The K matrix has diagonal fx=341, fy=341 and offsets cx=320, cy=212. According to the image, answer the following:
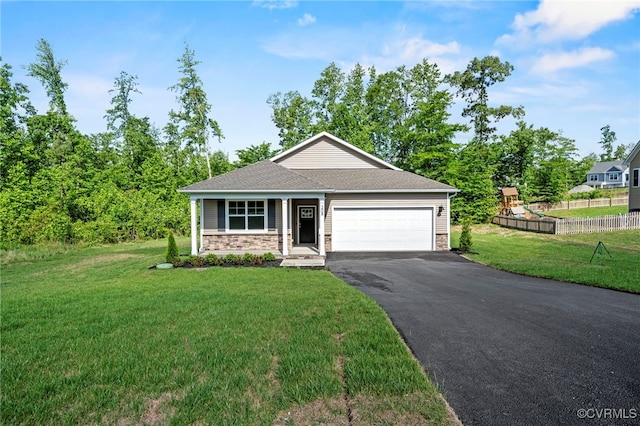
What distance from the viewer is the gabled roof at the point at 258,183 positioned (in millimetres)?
13781

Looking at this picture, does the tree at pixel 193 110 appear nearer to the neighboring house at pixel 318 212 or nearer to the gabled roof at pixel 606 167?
the neighboring house at pixel 318 212

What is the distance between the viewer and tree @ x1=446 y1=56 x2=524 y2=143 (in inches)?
1462

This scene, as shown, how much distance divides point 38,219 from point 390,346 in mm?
20540

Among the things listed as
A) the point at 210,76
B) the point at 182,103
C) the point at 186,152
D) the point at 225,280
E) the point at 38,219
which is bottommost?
the point at 225,280

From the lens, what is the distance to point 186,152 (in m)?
31.8

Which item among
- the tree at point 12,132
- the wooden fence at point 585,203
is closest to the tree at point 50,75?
the tree at point 12,132

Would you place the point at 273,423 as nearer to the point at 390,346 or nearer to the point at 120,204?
the point at 390,346

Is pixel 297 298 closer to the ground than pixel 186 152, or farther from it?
closer to the ground

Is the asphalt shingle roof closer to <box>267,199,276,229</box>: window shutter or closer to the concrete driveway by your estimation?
<box>267,199,276,229</box>: window shutter

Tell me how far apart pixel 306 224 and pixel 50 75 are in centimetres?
2779

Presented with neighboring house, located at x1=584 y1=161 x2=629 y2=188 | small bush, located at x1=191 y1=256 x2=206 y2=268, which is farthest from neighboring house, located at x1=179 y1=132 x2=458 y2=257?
neighboring house, located at x1=584 y1=161 x2=629 y2=188

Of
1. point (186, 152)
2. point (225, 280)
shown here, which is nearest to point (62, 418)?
point (225, 280)

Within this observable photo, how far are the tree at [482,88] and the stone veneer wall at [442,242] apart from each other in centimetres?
2655

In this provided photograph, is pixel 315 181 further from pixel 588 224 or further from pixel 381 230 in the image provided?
pixel 588 224
